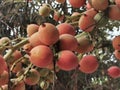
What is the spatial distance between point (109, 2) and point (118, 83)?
1.46 m

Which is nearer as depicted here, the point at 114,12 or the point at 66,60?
the point at 66,60

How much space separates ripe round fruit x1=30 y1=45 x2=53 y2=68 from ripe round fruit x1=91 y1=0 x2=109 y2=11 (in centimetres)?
19

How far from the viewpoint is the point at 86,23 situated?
2.50 feet

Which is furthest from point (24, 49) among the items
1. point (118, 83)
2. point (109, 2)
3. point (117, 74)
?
point (118, 83)

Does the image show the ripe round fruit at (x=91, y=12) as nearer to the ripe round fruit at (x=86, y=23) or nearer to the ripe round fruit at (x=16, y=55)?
the ripe round fruit at (x=86, y=23)

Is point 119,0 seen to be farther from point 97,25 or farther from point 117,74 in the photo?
point 117,74

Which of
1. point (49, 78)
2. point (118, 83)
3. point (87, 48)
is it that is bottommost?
point (118, 83)

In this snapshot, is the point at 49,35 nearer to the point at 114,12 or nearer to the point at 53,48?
the point at 53,48

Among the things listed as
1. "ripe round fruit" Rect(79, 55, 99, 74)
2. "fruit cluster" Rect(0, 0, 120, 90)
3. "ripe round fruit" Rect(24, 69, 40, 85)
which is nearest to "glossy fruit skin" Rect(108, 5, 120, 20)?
"fruit cluster" Rect(0, 0, 120, 90)

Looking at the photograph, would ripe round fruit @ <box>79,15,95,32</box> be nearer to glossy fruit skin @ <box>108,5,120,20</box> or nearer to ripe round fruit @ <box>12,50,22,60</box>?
glossy fruit skin @ <box>108,5,120,20</box>

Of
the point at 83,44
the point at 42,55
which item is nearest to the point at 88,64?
the point at 83,44

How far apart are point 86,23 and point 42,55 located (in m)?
0.16

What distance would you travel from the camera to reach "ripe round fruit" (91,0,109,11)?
0.77m

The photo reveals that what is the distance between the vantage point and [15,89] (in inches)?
29.0
